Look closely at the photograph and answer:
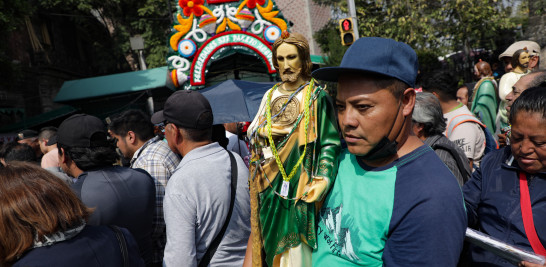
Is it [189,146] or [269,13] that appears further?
[269,13]

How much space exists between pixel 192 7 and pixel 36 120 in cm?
827

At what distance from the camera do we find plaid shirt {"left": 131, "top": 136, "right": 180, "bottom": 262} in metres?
2.90

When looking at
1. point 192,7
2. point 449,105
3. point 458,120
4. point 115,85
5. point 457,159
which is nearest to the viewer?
point 457,159

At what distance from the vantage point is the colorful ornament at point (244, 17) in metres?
11.6

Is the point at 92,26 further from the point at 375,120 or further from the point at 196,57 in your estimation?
the point at 375,120

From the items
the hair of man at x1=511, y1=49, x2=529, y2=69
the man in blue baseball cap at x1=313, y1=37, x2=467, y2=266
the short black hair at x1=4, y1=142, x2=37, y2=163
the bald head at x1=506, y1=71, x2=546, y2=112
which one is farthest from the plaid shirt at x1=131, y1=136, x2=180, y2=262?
the hair of man at x1=511, y1=49, x2=529, y2=69

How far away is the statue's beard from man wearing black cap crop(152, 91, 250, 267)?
0.57 m

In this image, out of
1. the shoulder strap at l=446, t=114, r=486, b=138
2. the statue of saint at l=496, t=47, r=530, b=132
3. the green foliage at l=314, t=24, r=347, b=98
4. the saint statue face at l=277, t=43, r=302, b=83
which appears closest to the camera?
the saint statue face at l=277, t=43, r=302, b=83

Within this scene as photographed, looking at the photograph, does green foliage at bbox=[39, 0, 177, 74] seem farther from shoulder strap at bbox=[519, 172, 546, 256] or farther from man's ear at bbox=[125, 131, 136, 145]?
shoulder strap at bbox=[519, 172, 546, 256]

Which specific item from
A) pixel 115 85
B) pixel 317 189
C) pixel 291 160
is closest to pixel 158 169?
pixel 291 160

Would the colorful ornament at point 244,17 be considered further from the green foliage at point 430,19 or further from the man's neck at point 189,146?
the man's neck at point 189,146

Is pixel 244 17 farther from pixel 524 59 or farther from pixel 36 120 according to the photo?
pixel 36 120

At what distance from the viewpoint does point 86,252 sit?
1.68 metres

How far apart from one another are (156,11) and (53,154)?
14.4 m
